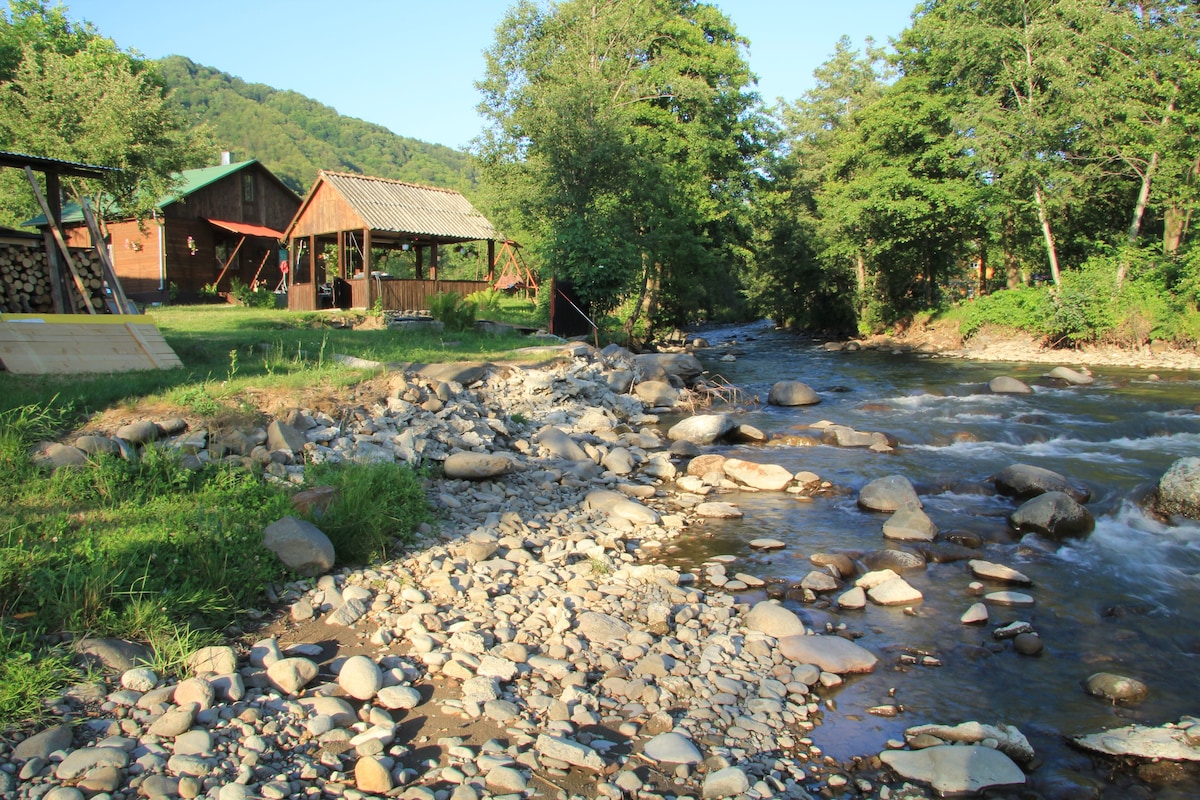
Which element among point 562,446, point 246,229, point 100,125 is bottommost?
point 562,446

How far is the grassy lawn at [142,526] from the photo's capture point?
4.61 metres

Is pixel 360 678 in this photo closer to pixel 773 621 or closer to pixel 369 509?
pixel 369 509

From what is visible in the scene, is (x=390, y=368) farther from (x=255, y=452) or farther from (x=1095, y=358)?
(x=1095, y=358)

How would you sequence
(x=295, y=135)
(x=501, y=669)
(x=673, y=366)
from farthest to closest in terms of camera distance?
(x=295, y=135)
(x=673, y=366)
(x=501, y=669)

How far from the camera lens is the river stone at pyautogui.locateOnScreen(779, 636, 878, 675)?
5.28 meters

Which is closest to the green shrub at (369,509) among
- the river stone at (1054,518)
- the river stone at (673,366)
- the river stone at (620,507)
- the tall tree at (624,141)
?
the river stone at (620,507)

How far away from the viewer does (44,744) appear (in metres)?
3.69

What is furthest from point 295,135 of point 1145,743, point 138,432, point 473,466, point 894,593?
point 1145,743

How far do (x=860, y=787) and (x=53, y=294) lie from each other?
12256mm

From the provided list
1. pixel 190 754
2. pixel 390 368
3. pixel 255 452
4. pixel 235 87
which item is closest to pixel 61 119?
pixel 390 368

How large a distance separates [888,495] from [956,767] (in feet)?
17.2

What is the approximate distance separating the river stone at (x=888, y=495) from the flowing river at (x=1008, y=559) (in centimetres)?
20

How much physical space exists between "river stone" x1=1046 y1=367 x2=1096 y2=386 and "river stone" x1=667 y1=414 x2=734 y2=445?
34.4ft

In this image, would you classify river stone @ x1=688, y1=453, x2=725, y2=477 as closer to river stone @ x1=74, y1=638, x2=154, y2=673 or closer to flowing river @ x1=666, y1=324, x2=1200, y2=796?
flowing river @ x1=666, y1=324, x2=1200, y2=796
